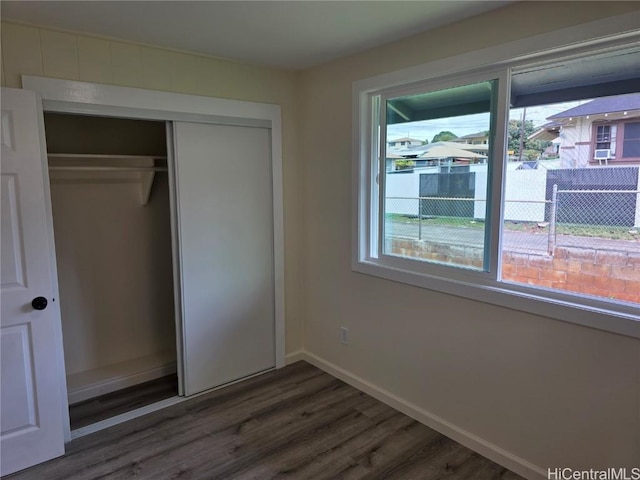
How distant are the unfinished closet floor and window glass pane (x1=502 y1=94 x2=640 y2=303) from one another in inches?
102

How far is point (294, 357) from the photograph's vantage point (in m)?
3.56

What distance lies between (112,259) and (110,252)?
0.20 feet

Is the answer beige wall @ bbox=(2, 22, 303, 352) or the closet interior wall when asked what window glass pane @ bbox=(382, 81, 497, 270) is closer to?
beige wall @ bbox=(2, 22, 303, 352)

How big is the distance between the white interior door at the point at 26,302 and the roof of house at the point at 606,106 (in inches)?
107

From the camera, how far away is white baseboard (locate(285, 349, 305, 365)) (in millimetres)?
3514

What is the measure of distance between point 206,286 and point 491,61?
7.65 feet

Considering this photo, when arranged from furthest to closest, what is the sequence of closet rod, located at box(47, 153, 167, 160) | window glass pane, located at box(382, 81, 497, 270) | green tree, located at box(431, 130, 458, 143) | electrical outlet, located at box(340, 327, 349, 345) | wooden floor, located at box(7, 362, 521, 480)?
electrical outlet, located at box(340, 327, 349, 345) → closet rod, located at box(47, 153, 167, 160) → green tree, located at box(431, 130, 458, 143) → window glass pane, located at box(382, 81, 497, 270) → wooden floor, located at box(7, 362, 521, 480)

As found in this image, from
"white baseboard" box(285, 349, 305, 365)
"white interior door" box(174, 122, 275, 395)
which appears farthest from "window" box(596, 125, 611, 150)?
"white baseboard" box(285, 349, 305, 365)

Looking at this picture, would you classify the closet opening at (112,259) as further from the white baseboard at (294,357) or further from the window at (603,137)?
the window at (603,137)

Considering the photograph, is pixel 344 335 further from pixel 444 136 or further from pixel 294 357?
pixel 444 136

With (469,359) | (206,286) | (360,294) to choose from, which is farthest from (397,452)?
(206,286)

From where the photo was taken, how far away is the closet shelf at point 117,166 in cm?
285

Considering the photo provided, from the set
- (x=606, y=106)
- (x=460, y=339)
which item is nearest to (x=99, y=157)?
(x=460, y=339)

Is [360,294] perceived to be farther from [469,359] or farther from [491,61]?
[491,61]
